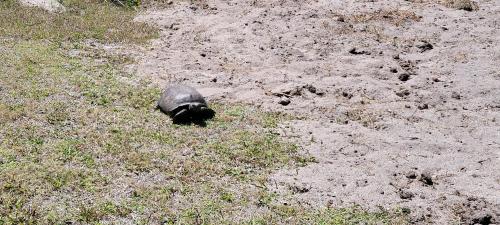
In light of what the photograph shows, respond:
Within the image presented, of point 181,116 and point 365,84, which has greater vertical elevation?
point 181,116

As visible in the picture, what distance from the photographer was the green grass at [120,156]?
19.2 feet

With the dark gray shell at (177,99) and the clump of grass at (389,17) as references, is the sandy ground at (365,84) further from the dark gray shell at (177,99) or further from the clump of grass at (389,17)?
the dark gray shell at (177,99)

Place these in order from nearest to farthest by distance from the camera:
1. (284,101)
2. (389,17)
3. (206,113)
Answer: (206,113) → (284,101) → (389,17)

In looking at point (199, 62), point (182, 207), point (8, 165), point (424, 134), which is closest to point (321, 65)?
point (199, 62)

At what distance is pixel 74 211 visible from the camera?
18.8ft

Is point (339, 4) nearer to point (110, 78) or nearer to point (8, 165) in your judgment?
point (110, 78)

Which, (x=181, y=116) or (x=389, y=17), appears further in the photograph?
(x=389, y=17)

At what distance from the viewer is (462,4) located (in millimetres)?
12711

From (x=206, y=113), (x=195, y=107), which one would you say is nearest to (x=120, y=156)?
(x=195, y=107)

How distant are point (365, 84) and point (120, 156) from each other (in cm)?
435

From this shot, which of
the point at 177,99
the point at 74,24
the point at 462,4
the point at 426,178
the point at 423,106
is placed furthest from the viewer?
the point at 462,4

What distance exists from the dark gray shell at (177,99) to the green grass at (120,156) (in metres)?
0.21

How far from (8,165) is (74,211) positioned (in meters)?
1.23

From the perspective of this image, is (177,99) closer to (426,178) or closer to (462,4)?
(426,178)
